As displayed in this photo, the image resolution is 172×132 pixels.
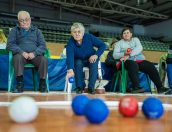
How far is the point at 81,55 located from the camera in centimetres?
374

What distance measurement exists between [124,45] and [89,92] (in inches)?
38.0

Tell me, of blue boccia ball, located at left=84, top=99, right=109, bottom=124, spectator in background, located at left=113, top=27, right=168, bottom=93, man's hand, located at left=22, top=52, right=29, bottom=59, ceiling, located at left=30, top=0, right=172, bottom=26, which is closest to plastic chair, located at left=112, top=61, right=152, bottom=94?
spectator in background, located at left=113, top=27, right=168, bottom=93

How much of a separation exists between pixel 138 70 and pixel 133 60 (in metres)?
0.15

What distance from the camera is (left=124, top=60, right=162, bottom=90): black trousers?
4020 millimetres

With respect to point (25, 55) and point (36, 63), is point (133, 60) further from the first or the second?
point (25, 55)

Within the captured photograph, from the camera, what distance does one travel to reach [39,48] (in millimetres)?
3738

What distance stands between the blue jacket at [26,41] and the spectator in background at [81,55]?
341 mm

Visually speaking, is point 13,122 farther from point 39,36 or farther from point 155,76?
point 155,76

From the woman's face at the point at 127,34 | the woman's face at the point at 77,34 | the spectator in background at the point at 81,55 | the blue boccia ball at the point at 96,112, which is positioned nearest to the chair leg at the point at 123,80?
the woman's face at the point at 127,34

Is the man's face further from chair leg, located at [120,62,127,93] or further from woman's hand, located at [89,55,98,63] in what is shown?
chair leg, located at [120,62,127,93]

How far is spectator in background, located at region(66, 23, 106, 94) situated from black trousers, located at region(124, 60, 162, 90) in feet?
1.68

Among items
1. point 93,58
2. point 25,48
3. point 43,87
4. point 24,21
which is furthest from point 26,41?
point 93,58

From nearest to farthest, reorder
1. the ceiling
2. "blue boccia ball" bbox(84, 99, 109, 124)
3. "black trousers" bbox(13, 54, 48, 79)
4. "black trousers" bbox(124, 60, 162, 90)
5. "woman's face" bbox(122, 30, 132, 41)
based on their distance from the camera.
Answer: "blue boccia ball" bbox(84, 99, 109, 124) < "black trousers" bbox(13, 54, 48, 79) < "black trousers" bbox(124, 60, 162, 90) < "woman's face" bbox(122, 30, 132, 41) < the ceiling

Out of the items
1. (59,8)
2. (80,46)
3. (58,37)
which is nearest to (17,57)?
(80,46)
